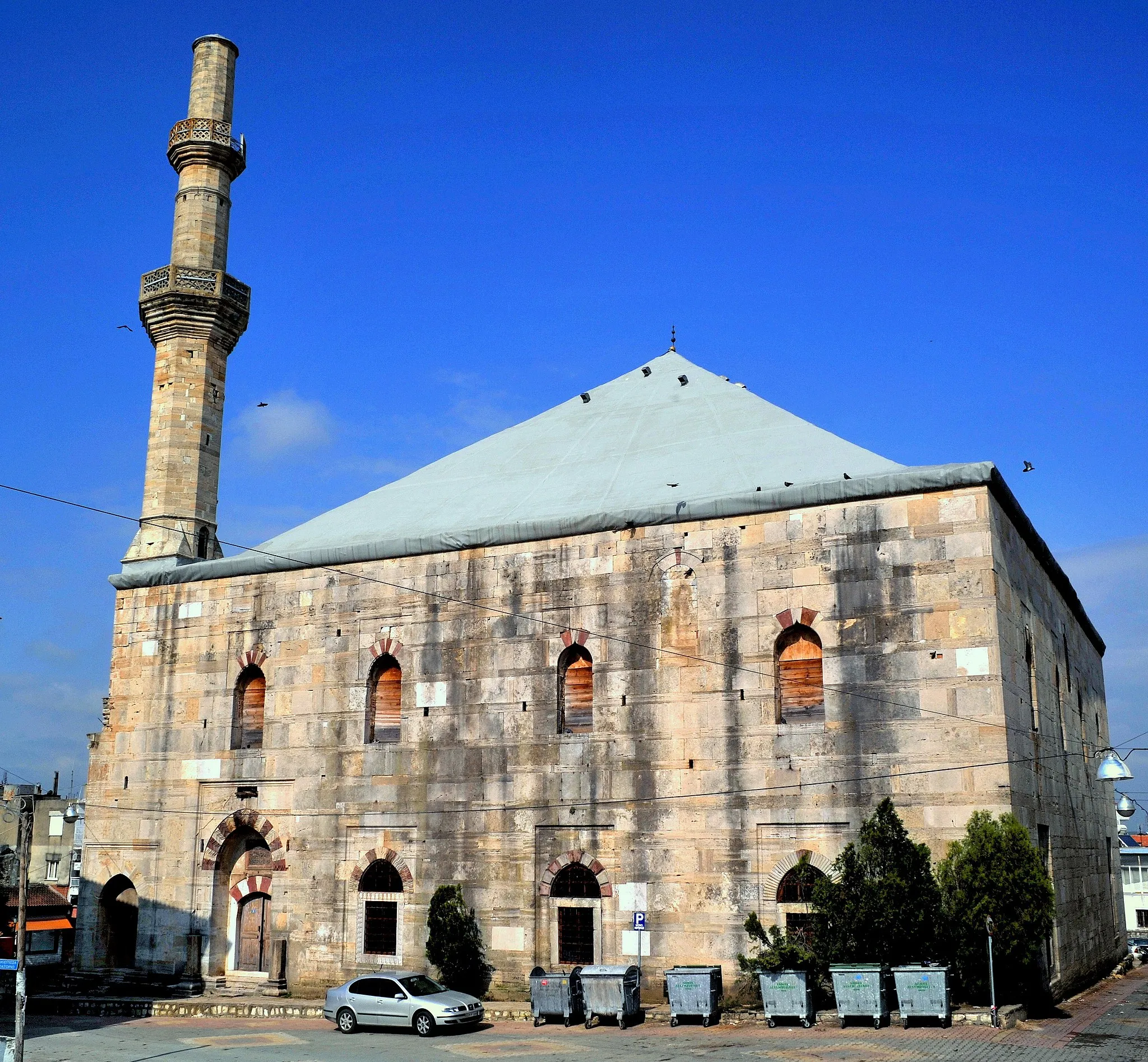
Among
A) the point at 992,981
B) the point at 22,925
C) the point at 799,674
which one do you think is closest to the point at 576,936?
the point at 799,674

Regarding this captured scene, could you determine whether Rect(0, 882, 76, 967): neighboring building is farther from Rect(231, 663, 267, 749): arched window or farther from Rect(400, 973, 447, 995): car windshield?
Rect(400, 973, 447, 995): car windshield

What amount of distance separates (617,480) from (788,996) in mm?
11784

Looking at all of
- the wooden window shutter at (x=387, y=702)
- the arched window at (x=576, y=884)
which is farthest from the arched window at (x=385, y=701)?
the arched window at (x=576, y=884)

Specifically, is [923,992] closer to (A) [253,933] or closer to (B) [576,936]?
(B) [576,936]

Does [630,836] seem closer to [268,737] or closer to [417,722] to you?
[417,722]

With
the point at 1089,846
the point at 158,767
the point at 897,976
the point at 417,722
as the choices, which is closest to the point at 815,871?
the point at 897,976

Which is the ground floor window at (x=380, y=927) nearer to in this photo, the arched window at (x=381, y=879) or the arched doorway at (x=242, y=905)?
the arched window at (x=381, y=879)

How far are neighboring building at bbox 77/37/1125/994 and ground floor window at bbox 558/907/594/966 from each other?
20cm

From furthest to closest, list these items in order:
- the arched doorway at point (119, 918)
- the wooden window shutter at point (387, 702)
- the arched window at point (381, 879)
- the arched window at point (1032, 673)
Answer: the arched doorway at point (119, 918) < the wooden window shutter at point (387, 702) < the arched window at point (381, 879) < the arched window at point (1032, 673)

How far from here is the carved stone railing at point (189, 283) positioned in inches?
1268

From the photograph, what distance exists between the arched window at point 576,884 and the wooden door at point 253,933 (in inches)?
290

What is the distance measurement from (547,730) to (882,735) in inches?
272

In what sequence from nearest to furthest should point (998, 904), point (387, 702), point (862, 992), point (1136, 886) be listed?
point (862, 992) < point (998, 904) < point (387, 702) < point (1136, 886)

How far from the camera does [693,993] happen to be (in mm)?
20719
